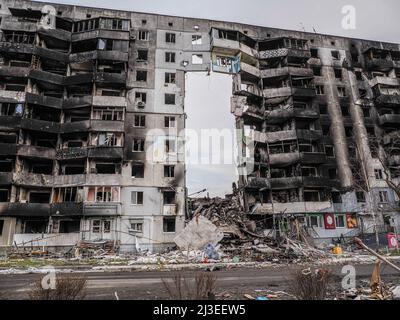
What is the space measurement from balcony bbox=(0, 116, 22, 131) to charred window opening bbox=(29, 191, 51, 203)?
7539 mm

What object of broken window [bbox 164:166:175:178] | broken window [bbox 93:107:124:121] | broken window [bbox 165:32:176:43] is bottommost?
broken window [bbox 164:166:175:178]

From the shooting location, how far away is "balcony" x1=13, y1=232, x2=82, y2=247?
92.5 feet

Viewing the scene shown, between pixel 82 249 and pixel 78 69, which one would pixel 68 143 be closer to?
pixel 78 69

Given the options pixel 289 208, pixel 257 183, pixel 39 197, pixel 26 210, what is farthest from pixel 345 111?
pixel 26 210

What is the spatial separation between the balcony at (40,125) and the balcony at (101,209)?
10067 millimetres

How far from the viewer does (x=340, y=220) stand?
3625 centimetres

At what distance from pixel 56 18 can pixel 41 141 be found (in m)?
16.2

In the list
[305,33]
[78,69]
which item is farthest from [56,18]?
[305,33]

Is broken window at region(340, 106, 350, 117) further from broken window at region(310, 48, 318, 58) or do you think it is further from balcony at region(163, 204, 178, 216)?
balcony at region(163, 204, 178, 216)

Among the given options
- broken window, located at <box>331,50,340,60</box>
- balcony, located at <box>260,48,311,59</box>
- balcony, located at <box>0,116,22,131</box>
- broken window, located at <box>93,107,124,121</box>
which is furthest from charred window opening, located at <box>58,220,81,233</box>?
broken window, located at <box>331,50,340,60</box>

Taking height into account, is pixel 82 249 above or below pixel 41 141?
below

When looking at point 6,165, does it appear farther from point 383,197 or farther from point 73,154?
point 383,197
